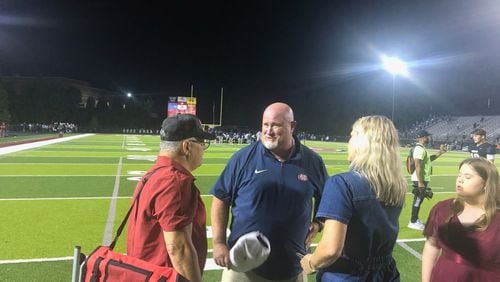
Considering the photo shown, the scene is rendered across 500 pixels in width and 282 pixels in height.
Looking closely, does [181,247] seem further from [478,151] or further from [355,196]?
[478,151]

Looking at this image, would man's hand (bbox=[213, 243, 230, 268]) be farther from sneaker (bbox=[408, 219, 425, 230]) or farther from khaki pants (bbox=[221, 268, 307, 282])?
sneaker (bbox=[408, 219, 425, 230])

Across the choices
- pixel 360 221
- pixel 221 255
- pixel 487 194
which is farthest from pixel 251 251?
pixel 487 194

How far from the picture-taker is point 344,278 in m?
2.46

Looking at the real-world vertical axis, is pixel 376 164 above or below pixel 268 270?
above

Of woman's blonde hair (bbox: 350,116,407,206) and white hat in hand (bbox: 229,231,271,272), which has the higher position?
woman's blonde hair (bbox: 350,116,407,206)

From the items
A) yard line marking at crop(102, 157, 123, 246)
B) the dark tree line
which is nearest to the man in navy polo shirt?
yard line marking at crop(102, 157, 123, 246)

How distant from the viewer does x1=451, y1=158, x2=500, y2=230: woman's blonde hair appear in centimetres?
265

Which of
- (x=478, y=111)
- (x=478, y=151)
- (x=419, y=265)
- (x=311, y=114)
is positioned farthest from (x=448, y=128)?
(x=419, y=265)

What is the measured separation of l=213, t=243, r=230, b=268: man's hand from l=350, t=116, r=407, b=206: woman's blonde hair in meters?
1.13

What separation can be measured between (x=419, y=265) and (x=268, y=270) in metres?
3.09

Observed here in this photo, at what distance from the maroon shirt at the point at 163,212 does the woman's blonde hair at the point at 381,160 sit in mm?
921

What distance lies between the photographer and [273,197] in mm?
3199

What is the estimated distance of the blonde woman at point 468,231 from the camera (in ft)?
8.55

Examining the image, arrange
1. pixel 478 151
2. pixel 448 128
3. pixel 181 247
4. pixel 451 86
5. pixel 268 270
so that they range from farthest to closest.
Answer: pixel 451 86
pixel 448 128
pixel 478 151
pixel 268 270
pixel 181 247
